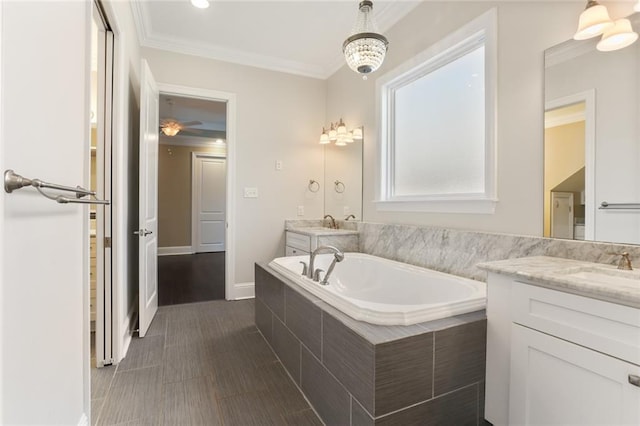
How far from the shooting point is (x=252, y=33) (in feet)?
9.95

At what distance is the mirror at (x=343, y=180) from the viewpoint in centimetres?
333

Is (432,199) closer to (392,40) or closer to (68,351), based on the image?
(392,40)

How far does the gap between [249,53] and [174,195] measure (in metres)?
4.17

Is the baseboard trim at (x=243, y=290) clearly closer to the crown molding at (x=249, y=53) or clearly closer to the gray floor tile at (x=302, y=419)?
the gray floor tile at (x=302, y=419)

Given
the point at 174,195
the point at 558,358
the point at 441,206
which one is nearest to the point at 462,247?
the point at 441,206

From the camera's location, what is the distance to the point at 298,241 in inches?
133

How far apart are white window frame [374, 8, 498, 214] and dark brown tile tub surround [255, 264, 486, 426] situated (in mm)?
938

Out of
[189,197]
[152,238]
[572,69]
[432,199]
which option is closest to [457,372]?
[432,199]

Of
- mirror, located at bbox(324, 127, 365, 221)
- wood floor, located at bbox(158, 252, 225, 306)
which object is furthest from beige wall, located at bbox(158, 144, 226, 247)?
mirror, located at bbox(324, 127, 365, 221)

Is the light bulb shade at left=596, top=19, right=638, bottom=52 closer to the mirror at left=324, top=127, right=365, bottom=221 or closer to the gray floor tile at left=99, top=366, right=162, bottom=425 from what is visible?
the mirror at left=324, top=127, right=365, bottom=221

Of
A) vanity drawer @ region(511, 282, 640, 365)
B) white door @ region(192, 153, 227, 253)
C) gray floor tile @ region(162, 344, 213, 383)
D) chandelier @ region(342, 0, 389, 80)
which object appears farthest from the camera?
white door @ region(192, 153, 227, 253)

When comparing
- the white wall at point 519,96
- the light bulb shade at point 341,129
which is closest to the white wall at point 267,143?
the light bulb shade at point 341,129

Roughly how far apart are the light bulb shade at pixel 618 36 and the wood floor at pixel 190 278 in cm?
364

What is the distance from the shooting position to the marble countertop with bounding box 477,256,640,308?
3.25 ft
